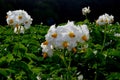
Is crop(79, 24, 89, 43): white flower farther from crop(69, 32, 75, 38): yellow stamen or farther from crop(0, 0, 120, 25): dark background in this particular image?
crop(0, 0, 120, 25): dark background

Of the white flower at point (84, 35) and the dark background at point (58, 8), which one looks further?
the dark background at point (58, 8)

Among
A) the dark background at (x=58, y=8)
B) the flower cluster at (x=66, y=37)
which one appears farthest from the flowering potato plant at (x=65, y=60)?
the dark background at (x=58, y=8)

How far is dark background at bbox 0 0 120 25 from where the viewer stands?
21.5m

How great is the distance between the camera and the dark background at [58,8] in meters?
21.5

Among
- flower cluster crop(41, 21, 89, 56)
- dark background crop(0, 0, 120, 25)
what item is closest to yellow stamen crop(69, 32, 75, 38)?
flower cluster crop(41, 21, 89, 56)

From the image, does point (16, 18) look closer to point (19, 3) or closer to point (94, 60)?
point (94, 60)

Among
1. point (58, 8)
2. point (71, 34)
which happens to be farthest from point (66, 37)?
point (58, 8)

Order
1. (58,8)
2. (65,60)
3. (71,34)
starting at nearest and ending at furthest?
(71,34)
(65,60)
(58,8)

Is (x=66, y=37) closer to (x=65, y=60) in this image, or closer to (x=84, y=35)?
(x=84, y=35)

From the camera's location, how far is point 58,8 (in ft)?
76.3

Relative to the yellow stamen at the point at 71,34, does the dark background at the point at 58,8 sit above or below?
above

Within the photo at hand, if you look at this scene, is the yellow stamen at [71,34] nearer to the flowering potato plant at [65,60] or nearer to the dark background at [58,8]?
the flowering potato plant at [65,60]

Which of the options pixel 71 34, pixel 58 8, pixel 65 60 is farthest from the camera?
pixel 58 8

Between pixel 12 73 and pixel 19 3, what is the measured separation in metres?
19.3
